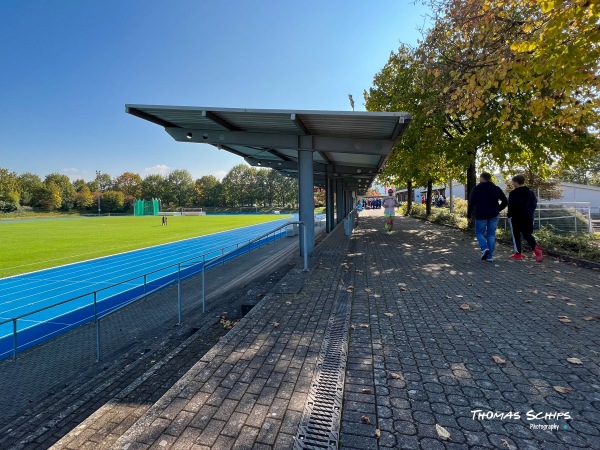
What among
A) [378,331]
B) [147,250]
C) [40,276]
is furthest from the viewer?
[147,250]

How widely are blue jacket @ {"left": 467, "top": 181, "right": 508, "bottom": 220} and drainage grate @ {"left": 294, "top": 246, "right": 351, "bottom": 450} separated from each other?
17.3 feet

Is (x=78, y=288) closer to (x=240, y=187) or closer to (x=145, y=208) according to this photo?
(x=145, y=208)

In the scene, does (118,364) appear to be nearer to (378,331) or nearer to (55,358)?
(55,358)

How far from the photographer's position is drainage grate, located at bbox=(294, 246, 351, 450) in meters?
2.06

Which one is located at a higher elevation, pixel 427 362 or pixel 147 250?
pixel 427 362

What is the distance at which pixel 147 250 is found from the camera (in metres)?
24.0

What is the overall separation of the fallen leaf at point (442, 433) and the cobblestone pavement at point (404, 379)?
0.02 m

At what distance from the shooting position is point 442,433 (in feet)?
6.94

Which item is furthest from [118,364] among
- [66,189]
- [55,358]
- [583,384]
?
[66,189]

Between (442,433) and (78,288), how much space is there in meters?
16.4

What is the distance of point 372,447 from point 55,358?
755 centimetres

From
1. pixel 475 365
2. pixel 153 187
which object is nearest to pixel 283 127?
pixel 475 365

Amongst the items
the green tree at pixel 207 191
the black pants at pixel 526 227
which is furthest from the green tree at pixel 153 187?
the black pants at pixel 526 227

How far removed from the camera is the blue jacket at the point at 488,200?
24.2 feet
